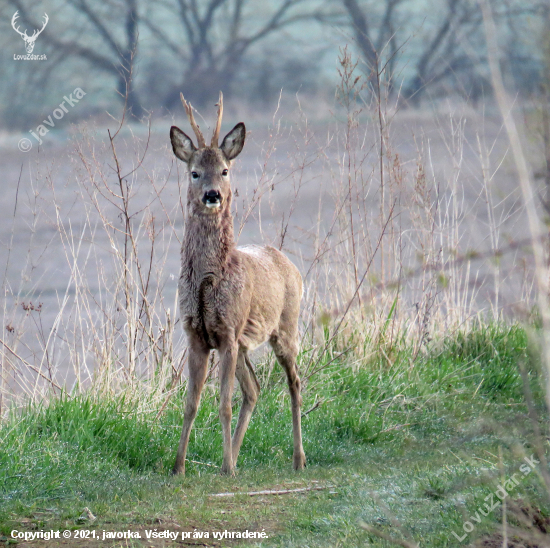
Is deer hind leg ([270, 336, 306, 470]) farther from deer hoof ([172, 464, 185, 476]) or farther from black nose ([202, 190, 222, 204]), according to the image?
black nose ([202, 190, 222, 204])

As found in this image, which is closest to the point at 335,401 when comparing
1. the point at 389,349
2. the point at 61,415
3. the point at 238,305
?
the point at 389,349

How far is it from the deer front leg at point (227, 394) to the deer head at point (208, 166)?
3.42 feet

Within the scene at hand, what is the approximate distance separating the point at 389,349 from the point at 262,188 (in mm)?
2324

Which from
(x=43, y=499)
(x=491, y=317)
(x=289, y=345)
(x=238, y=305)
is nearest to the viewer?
(x=43, y=499)

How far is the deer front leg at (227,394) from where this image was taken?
17.6 feet

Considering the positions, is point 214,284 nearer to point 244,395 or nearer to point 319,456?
point 244,395

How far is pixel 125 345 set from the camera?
7.14 meters

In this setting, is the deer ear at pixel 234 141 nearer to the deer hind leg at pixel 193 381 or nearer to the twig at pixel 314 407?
the deer hind leg at pixel 193 381

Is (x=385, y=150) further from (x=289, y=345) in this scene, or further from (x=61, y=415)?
(x=61, y=415)

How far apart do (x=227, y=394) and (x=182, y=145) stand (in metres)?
1.91

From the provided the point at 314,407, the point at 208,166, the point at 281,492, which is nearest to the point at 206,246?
the point at 208,166

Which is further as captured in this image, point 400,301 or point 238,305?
point 400,301

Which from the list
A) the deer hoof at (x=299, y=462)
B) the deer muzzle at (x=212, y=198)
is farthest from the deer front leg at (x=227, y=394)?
the deer muzzle at (x=212, y=198)

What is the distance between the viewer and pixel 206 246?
541cm
